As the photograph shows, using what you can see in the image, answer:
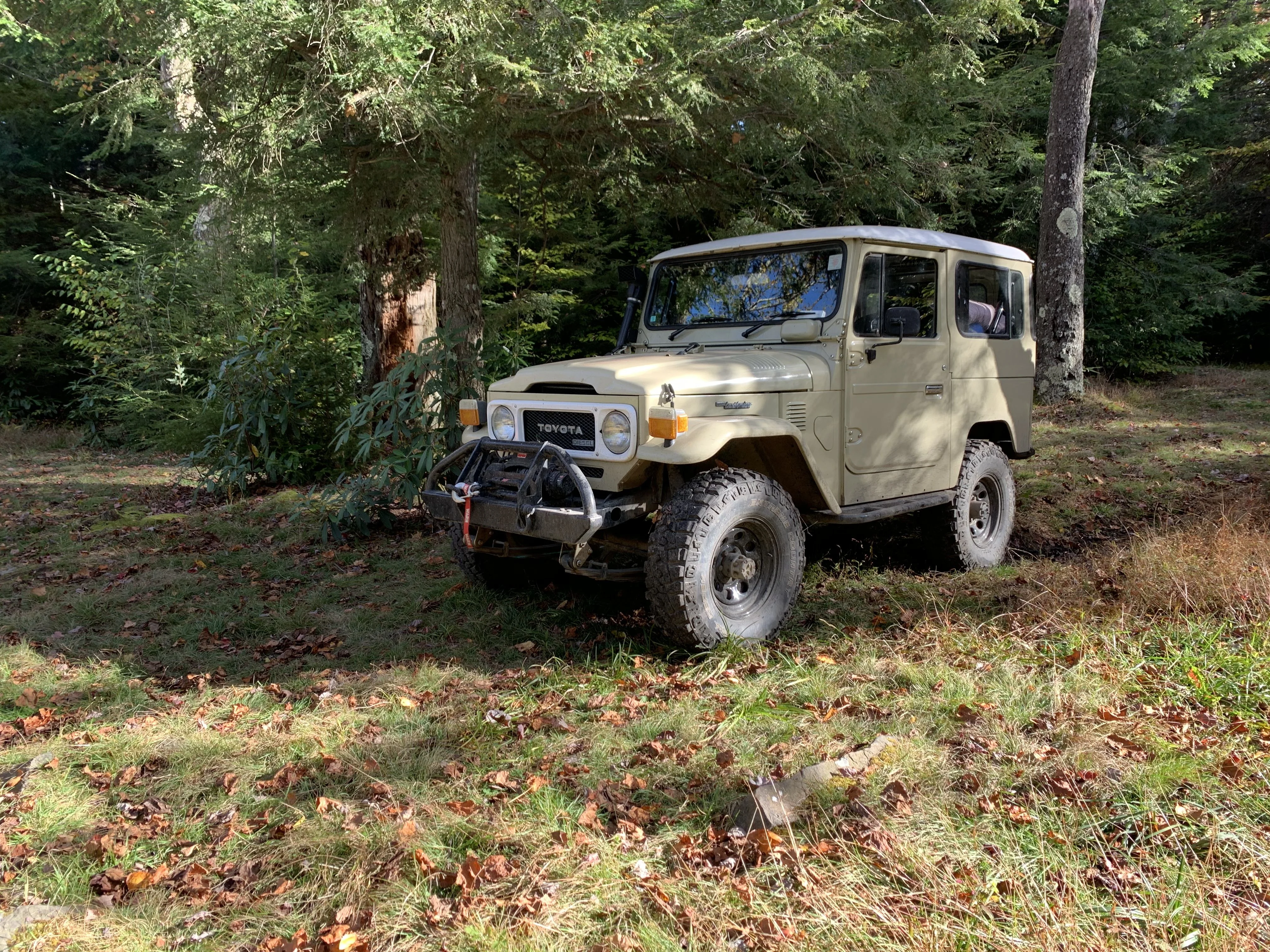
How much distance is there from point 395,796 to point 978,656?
2.68 m

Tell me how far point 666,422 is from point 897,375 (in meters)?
1.87

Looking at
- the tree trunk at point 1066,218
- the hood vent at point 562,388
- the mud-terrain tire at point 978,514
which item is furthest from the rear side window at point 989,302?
the tree trunk at point 1066,218

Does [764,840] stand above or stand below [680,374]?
below

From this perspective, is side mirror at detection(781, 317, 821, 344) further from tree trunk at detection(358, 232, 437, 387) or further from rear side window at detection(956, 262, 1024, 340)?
tree trunk at detection(358, 232, 437, 387)

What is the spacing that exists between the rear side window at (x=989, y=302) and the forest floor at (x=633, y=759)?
1.58m

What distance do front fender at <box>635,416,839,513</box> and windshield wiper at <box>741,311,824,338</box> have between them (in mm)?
767

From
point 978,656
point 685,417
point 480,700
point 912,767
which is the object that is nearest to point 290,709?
point 480,700

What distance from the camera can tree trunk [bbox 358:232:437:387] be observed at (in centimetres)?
862

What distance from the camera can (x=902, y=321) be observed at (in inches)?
188

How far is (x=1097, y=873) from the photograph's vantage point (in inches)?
101

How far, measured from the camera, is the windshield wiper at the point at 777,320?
5023mm

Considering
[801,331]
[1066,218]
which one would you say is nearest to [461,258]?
[801,331]

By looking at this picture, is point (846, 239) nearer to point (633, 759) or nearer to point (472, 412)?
point (472, 412)

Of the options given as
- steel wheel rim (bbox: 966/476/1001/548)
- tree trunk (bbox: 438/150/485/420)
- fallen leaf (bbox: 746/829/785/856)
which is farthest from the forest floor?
tree trunk (bbox: 438/150/485/420)
